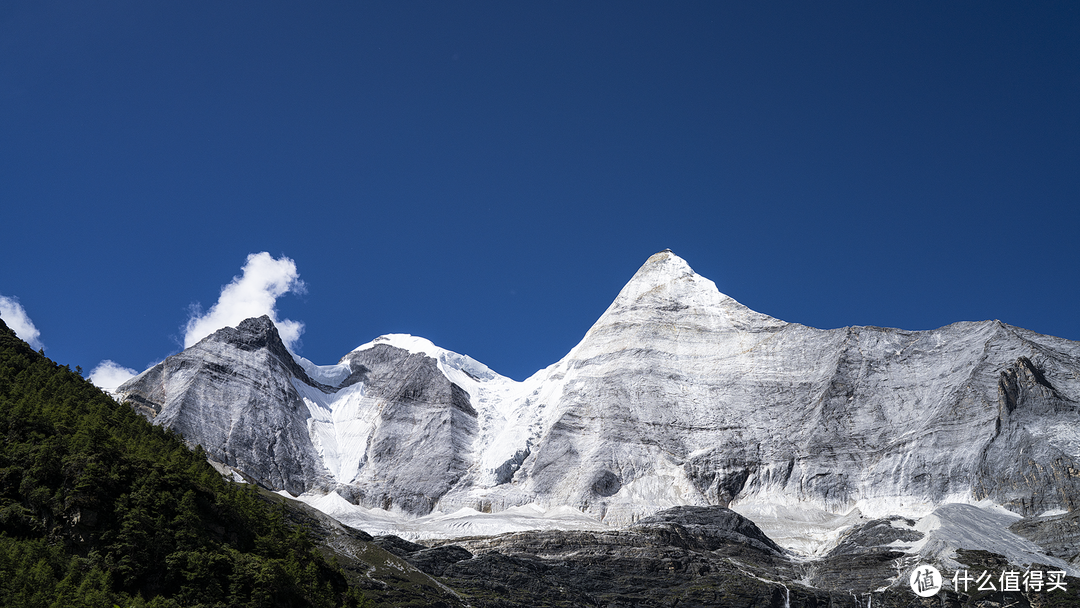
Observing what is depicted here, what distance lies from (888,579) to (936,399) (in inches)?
2326

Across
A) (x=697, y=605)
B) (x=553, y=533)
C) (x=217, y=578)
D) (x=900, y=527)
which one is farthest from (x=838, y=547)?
(x=217, y=578)

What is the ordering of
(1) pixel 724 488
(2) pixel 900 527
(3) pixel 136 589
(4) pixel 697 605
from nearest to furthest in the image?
(3) pixel 136 589, (4) pixel 697 605, (2) pixel 900 527, (1) pixel 724 488

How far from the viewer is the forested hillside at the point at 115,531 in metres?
46.7

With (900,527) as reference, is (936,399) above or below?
above

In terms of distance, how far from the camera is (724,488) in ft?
610

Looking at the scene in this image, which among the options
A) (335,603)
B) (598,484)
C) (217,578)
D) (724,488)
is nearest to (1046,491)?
(724,488)

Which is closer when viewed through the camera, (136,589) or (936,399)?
(136,589)

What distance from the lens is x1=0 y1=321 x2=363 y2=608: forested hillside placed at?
153 feet

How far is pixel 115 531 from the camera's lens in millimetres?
50406

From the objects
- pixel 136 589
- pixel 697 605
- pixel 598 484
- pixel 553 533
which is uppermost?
pixel 598 484

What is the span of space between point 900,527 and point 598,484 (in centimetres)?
5782

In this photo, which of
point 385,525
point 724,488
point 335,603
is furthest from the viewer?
point 724,488

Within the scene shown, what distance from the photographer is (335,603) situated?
61.6 meters

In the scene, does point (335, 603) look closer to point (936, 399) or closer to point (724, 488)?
point (724, 488)
